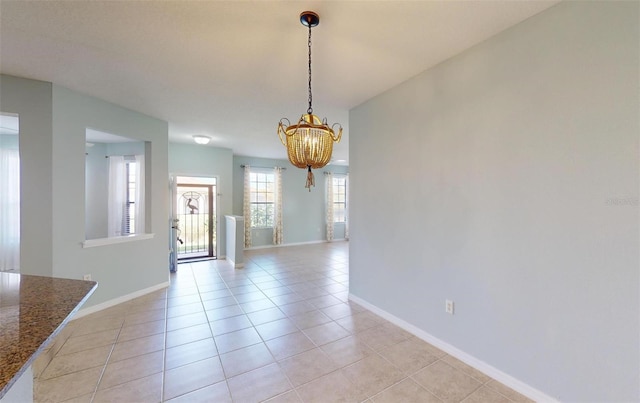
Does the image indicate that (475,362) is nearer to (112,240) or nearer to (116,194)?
(112,240)

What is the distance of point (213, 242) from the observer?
6395 mm

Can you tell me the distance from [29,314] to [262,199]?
6.51 meters

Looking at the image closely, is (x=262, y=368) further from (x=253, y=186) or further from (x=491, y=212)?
(x=253, y=186)

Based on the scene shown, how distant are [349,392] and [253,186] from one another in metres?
6.09

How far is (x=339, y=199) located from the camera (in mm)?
8641

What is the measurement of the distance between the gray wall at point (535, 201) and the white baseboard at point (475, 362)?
4cm

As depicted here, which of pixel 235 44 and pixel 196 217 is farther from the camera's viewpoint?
pixel 196 217

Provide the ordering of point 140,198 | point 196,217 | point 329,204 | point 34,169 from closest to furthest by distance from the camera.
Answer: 1. point 34,169
2. point 140,198
3. point 196,217
4. point 329,204

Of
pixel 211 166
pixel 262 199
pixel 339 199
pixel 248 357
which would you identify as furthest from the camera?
pixel 339 199

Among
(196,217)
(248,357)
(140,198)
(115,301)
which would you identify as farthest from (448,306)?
(196,217)

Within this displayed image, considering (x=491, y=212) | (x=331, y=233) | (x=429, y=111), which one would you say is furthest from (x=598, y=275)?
(x=331, y=233)

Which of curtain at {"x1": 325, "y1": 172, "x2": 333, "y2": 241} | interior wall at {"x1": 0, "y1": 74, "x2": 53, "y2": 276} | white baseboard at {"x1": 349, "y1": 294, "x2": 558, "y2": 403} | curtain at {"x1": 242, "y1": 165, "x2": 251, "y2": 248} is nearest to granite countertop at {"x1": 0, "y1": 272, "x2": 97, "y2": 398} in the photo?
interior wall at {"x1": 0, "y1": 74, "x2": 53, "y2": 276}

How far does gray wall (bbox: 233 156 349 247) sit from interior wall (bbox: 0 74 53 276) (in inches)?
171

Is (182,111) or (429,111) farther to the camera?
(182,111)
